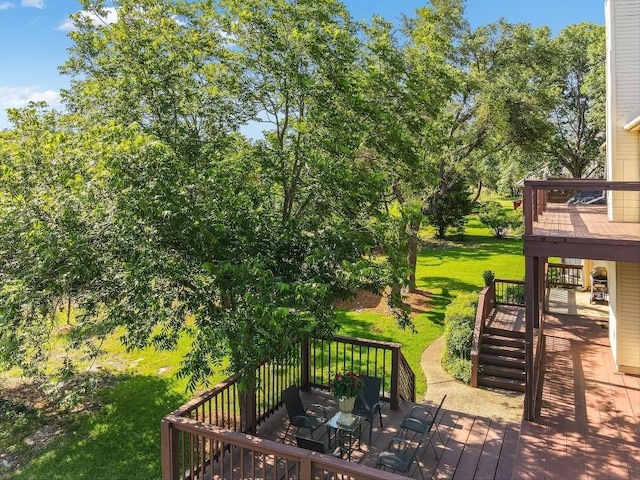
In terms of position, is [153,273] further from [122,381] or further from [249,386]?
[122,381]

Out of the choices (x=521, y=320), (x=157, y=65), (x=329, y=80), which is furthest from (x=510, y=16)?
(x=157, y=65)

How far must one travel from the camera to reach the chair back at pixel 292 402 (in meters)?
7.72

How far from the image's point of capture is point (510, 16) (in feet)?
65.8

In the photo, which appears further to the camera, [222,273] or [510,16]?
[510,16]

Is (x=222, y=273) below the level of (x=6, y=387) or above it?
above

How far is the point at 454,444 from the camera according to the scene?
7316 millimetres

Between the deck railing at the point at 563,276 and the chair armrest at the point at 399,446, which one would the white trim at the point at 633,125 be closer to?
the chair armrest at the point at 399,446

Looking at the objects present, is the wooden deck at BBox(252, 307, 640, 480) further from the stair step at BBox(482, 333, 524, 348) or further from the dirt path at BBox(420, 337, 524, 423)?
the stair step at BBox(482, 333, 524, 348)

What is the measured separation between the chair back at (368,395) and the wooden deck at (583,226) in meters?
3.83

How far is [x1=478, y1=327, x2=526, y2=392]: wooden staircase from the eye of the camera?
11.8m

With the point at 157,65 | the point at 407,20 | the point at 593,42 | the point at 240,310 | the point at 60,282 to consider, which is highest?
the point at 593,42

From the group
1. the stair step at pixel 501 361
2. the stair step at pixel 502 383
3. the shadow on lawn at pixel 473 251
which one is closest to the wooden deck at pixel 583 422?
the stair step at pixel 501 361

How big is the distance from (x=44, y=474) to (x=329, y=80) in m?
8.51

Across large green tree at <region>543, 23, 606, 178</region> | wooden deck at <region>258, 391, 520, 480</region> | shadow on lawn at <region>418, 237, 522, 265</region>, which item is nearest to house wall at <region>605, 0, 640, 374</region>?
wooden deck at <region>258, 391, 520, 480</region>
